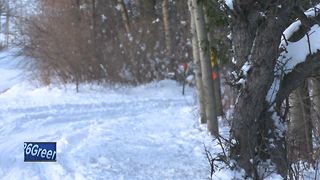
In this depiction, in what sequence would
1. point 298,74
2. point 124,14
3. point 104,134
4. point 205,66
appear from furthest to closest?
point 124,14 < point 104,134 < point 205,66 < point 298,74

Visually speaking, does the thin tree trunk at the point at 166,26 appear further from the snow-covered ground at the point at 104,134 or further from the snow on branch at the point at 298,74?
the snow on branch at the point at 298,74

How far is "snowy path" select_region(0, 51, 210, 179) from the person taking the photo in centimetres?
923

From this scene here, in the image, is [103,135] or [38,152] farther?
[103,135]

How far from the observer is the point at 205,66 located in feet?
41.5

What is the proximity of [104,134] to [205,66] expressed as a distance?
2.91 metres

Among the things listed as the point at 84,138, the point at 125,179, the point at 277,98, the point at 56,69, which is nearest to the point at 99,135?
the point at 84,138

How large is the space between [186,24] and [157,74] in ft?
9.97

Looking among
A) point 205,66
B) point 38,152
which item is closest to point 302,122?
point 205,66

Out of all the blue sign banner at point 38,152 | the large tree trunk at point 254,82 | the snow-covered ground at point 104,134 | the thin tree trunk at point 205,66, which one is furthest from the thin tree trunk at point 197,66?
the blue sign banner at point 38,152

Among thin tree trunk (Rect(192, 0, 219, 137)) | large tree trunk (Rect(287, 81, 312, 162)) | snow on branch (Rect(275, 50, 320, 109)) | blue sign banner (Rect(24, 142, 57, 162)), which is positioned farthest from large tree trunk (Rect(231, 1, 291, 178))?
thin tree trunk (Rect(192, 0, 219, 137))

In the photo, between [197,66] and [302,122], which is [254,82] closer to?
[302,122]

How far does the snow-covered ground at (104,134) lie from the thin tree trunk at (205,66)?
1.35 feet

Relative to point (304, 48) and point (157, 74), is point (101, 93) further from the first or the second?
point (304, 48)

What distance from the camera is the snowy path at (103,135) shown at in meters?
9.23
